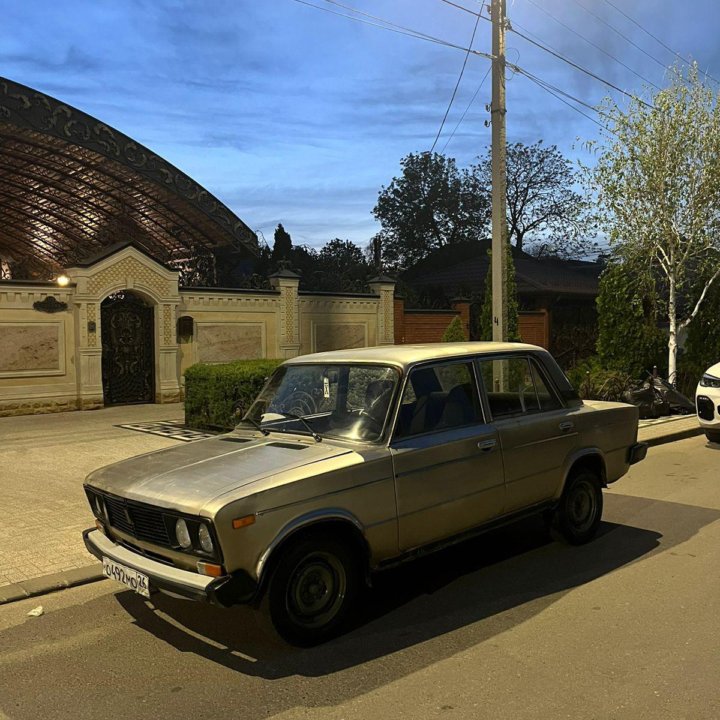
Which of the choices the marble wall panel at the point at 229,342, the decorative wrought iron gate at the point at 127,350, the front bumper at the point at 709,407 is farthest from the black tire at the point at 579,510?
the marble wall panel at the point at 229,342

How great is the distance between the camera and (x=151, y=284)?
16.1m

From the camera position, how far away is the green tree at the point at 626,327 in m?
15.7

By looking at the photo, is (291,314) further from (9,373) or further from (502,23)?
(502,23)

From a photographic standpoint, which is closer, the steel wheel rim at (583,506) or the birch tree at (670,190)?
the steel wheel rim at (583,506)

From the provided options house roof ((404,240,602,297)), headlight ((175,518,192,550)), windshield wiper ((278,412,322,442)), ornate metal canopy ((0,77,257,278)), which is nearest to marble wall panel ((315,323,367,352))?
ornate metal canopy ((0,77,257,278))

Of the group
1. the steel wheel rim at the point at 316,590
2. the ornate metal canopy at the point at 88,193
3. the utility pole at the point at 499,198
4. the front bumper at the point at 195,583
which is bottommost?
the steel wheel rim at the point at 316,590

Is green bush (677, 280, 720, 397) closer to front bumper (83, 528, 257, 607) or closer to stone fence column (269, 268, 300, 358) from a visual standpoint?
stone fence column (269, 268, 300, 358)

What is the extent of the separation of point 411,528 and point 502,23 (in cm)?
1003

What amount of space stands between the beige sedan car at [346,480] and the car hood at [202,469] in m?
0.01

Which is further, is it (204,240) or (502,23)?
(204,240)

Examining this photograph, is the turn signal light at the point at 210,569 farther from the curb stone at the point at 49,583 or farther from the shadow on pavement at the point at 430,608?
the curb stone at the point at 49,583

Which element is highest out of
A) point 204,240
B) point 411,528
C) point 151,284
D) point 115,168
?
point 115,168

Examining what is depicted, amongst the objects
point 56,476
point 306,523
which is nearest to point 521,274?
point 56,476

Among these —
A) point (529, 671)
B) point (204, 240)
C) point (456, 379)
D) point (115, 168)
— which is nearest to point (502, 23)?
point (456, 379)
